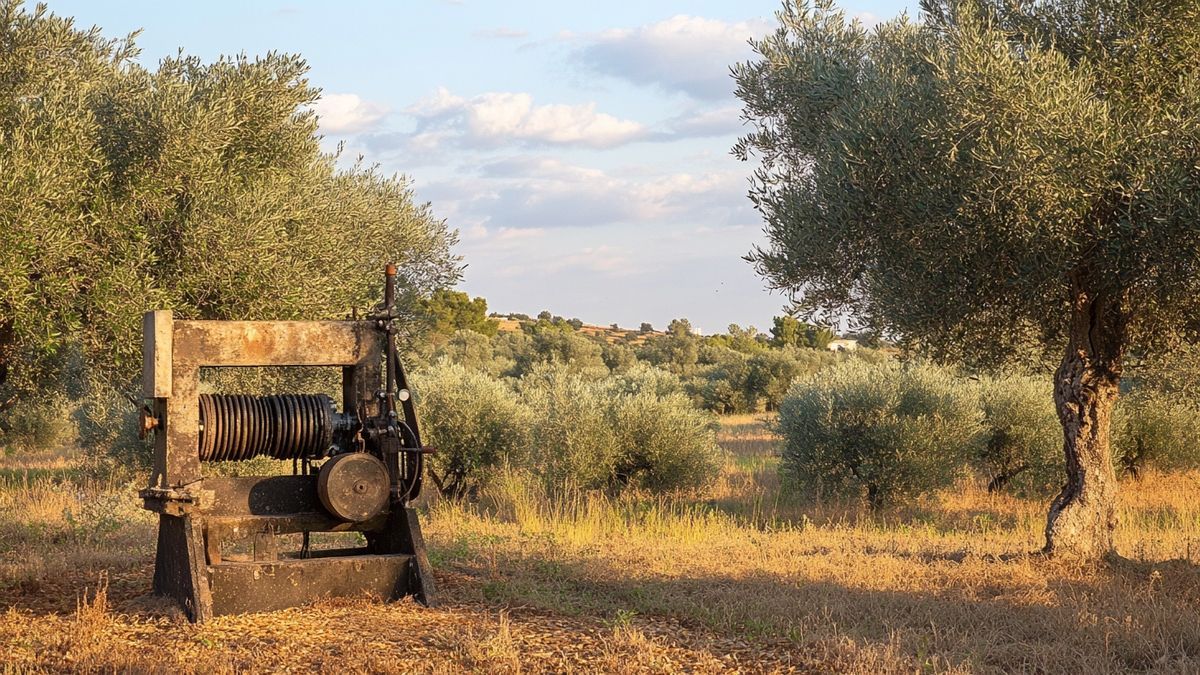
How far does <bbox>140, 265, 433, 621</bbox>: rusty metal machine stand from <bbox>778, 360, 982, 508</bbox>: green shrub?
10.1 meters

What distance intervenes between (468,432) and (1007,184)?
1230cm

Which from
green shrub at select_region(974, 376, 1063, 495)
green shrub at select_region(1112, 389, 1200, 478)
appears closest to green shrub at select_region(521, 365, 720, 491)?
green shrub at select_region(974, 376, 1063, 495)

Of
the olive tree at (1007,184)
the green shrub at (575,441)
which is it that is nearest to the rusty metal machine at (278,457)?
Answer: the olive tree at (1007,184)

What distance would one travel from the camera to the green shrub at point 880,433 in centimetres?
1861

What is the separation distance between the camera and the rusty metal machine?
30.0 feet

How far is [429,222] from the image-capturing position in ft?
61.9

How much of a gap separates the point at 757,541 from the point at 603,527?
2.06 meters

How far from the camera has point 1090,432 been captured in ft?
40.5

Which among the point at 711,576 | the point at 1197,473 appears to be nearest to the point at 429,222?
the point at 711,576

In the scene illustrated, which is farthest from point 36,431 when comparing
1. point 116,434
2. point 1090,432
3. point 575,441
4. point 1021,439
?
point 1090,432

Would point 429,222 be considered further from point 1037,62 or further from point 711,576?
point 1037,62

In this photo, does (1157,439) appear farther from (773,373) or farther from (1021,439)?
(773,373)

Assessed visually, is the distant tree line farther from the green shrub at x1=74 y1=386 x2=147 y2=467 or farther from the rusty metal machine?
the rusty metal machine

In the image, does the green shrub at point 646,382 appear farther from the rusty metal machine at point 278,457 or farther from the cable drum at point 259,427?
the cable drum at point 259,427
